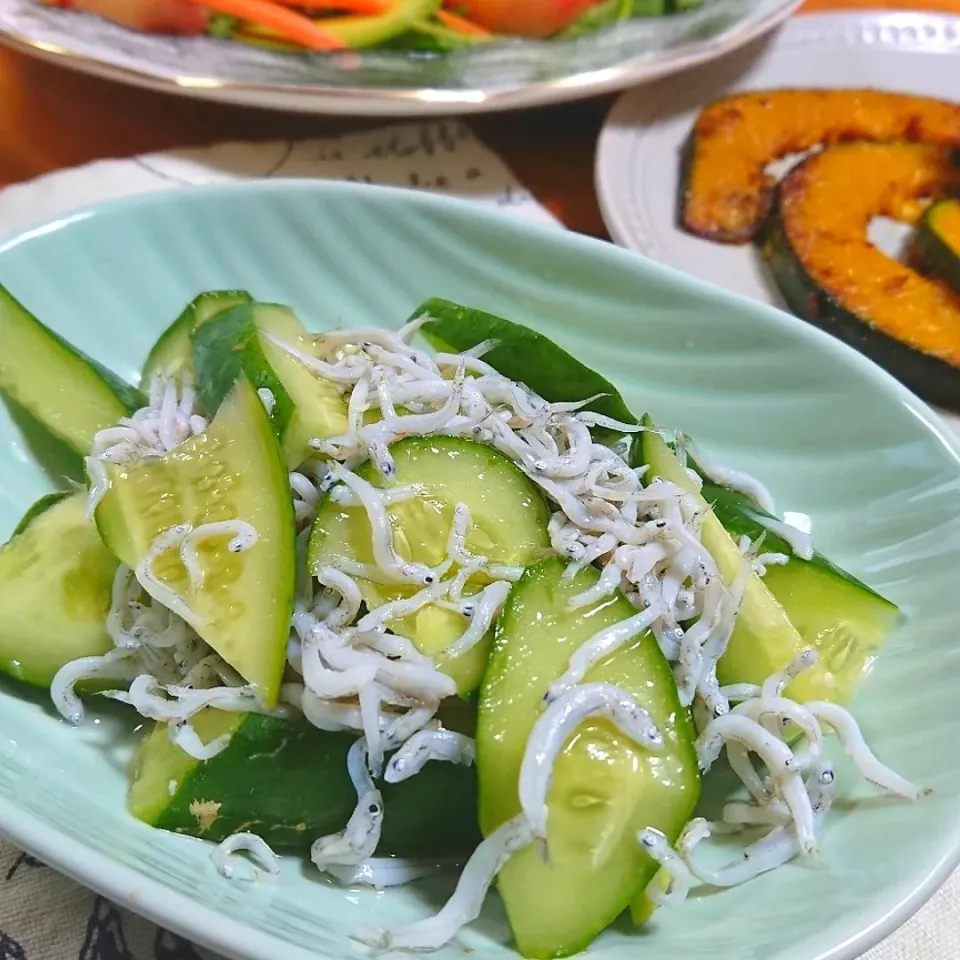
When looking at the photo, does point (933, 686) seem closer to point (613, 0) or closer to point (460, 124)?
point (460, 124)

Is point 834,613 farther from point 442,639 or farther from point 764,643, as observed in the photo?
point 442,639

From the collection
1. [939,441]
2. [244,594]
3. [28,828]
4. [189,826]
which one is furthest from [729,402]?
[28,828]

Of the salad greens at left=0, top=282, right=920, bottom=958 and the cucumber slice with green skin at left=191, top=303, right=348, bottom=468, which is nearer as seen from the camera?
the salad greens at left=0, top=282, right=920, bottom=958

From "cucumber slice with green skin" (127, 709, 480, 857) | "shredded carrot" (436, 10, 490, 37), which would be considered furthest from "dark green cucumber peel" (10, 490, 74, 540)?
"shredded carrot" (436, 10, 490, 37)

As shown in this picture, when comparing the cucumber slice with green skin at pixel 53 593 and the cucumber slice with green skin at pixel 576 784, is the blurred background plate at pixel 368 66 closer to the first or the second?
the cucumber slice with green skin at pixel 53 593

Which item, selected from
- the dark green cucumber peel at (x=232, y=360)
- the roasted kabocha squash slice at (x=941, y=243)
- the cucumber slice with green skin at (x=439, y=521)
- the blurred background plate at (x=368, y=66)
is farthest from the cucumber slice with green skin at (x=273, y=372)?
the roasted kabocha squash slice at (x=941, y=243)

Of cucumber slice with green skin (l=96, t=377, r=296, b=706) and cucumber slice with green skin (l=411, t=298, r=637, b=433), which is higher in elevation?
cucumber slice with green skin (l=411, t=298, r=637, b=433)

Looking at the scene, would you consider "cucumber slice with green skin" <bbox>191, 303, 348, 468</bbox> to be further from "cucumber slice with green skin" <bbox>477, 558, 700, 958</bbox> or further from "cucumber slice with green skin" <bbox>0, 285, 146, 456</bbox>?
"cucumber slice with green skin" <bbox>477, 558, 700, 958</bbox>
